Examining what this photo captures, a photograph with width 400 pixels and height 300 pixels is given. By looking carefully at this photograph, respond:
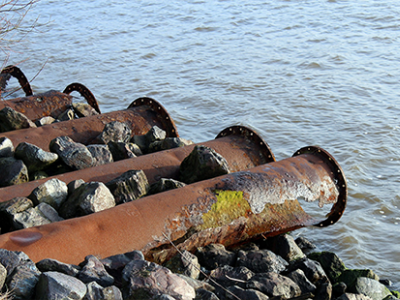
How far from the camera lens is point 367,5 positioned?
653 inches

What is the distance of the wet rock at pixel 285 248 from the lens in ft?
14.5

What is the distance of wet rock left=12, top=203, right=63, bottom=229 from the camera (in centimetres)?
371

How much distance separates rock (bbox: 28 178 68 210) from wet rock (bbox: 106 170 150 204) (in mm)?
421

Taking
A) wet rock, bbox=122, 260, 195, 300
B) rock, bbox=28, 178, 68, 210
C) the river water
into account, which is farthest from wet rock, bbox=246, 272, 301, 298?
rock, bbox=28, 178, 68, 210

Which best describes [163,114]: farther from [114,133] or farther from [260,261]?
[260,261]

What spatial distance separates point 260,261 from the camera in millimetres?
4027

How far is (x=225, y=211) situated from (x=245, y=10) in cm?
1435

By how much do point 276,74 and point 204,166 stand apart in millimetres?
7162

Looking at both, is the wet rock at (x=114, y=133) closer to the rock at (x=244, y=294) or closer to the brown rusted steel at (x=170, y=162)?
the brown rusted steel at (x=170, y=162)

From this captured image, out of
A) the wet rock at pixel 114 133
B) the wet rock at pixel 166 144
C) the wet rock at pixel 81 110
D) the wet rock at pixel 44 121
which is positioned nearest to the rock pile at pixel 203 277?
the wet rock at pixel 166 144

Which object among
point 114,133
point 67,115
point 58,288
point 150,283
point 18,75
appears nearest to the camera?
point 58,288

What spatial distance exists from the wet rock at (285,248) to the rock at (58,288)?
7.25ft

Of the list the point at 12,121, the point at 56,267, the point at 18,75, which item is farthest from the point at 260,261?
the point at 18,75

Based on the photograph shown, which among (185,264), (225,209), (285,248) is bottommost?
(285,248)
